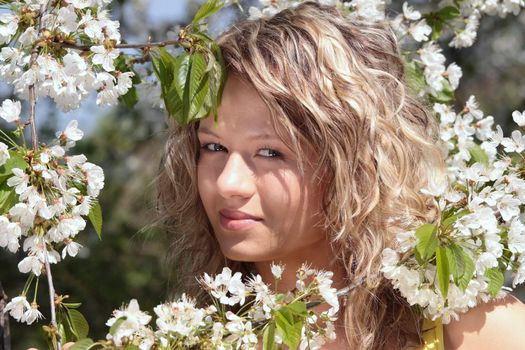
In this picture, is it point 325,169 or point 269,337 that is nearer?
point 269,337

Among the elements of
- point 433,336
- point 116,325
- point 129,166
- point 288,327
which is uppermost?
point 116,325

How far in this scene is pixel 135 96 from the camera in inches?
77.8

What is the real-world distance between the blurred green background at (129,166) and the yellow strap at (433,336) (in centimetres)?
244

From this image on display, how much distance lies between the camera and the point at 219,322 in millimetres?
1460

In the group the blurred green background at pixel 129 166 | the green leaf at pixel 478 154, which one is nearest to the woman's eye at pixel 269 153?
the green leaf at pixel 478 154

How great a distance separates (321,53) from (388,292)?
0.48m

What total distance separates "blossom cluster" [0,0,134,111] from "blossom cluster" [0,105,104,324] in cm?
7

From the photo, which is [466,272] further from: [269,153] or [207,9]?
[207,9]

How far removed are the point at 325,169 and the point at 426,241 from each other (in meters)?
0.33

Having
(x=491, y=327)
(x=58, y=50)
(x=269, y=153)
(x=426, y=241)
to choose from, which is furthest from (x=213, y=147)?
(x=491, y=327)

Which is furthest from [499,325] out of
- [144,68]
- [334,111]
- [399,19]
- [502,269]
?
[144,68]

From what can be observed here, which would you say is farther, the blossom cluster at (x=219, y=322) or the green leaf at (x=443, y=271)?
the green leaf at (x=443, y=271)

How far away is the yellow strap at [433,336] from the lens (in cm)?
175

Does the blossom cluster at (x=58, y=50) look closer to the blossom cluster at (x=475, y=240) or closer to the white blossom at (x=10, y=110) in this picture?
the white blossom at (x=10, y=110)
